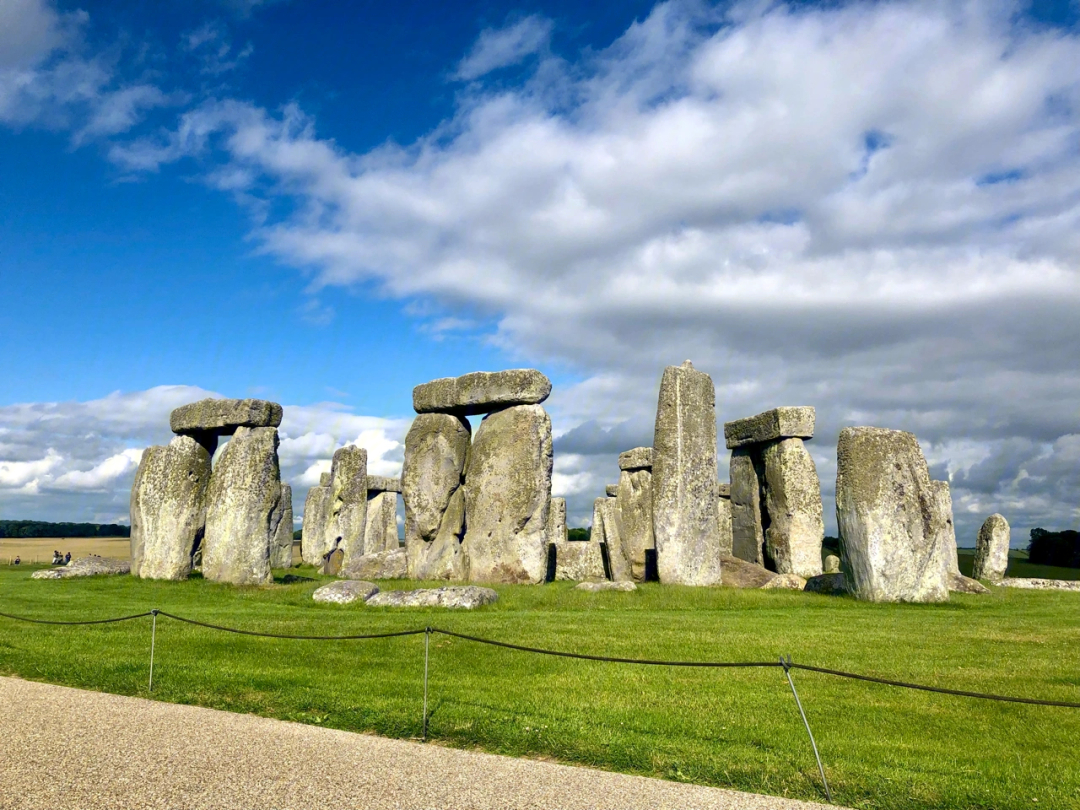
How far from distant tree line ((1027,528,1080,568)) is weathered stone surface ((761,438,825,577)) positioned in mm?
14527

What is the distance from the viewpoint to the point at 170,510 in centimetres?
1748

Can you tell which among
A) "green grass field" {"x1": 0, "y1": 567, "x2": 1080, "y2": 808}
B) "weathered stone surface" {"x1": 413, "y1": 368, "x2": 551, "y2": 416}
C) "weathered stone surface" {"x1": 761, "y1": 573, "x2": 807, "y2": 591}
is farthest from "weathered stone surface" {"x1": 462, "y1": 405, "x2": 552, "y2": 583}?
"weathered stone surface" {"x1": 761, "y1": 573, "x2": 807, "y2": 591}

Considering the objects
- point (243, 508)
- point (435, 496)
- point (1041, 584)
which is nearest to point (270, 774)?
point (243, 508)

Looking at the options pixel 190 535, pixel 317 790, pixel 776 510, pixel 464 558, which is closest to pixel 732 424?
pixel 776 510

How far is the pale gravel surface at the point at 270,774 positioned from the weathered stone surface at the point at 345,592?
6.58 metres

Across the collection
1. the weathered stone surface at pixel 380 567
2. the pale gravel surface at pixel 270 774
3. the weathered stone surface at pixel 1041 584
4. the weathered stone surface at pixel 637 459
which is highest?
the weathered stone surface at pixel 637 459

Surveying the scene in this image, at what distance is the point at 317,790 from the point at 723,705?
3470 mm

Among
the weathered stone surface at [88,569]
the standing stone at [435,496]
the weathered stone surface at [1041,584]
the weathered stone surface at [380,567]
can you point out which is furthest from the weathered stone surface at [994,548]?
the weathered stone surface at [88,569]

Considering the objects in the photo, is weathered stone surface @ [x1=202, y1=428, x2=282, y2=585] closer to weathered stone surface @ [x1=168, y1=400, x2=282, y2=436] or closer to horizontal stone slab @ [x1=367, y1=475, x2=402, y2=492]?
weathered stone surface @ [x1=168, y1=400, x2=282, y2=436]

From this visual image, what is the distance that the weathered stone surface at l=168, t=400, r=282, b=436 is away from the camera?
1675 centimetres

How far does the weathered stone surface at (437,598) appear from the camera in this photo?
39.9 ft

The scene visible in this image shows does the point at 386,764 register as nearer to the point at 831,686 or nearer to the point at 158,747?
the point at 158,747

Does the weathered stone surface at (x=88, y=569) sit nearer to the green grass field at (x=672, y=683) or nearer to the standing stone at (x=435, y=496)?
the green grass field at (x=672, y=683)

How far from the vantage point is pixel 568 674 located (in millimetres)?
8039
